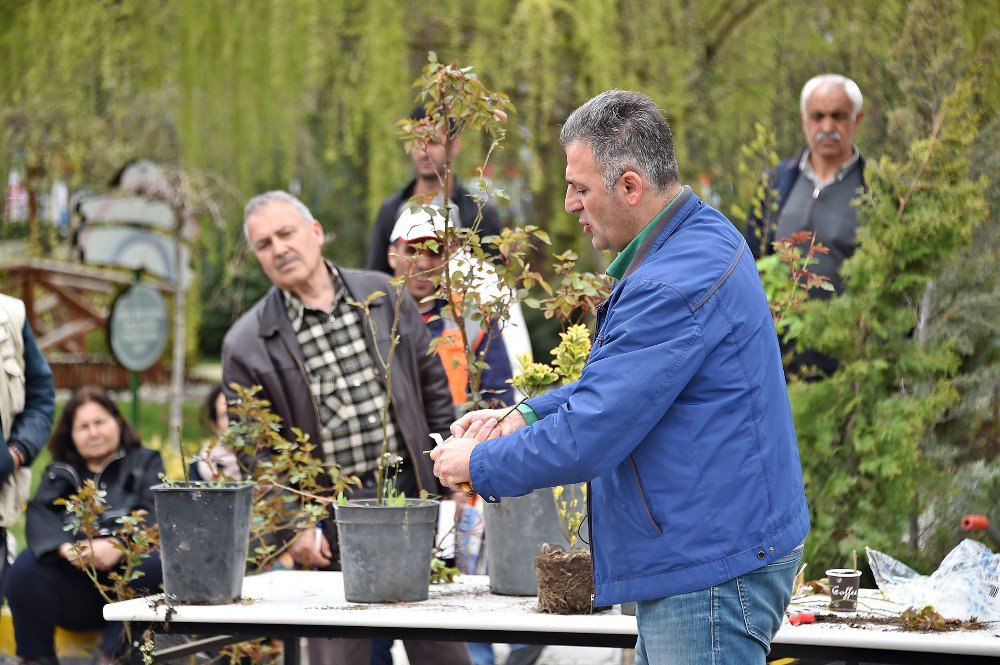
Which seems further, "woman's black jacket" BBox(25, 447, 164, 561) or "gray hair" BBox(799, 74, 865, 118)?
"woman's black jacket" BBox(25, 447, 164, 561)

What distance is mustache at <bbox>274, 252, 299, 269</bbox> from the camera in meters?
4.22

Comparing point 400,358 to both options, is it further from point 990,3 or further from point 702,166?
point 702,166

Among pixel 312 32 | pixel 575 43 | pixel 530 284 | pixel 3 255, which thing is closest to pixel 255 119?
pixel 312 32

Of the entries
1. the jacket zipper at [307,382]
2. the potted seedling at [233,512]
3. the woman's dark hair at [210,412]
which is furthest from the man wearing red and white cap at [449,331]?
the woman's dark hair at [210,412]

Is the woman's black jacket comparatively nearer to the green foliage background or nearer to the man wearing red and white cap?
the man wearing red and white cap

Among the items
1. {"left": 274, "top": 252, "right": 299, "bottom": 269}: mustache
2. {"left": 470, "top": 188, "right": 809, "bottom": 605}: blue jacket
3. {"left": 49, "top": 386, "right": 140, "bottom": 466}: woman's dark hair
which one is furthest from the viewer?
{"left": 49, "top": 386, "right": 140, "bottom": 466}: woman's dark hair

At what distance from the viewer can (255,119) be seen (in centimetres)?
759

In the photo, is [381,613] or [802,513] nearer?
[802,513]

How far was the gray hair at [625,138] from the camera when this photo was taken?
248 centimetres

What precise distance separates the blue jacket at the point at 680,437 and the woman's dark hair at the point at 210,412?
384 centimetres

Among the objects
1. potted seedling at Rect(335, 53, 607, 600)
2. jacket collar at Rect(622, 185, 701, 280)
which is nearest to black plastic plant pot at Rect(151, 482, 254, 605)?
potted seedling at Rect(335, 53, 607, 600)

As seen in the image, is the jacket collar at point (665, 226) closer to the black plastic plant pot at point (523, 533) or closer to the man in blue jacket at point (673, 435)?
the man in blue jacket at point (673, 435)

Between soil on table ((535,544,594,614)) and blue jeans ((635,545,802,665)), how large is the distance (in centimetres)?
73

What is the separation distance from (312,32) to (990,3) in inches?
138
